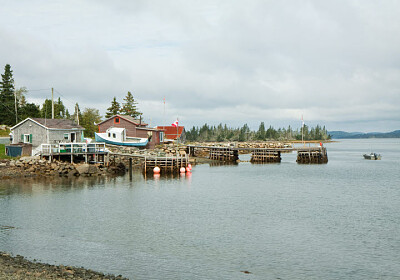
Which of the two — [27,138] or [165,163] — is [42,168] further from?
[165,163]

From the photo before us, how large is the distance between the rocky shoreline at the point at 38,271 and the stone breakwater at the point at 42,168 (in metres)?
36.0

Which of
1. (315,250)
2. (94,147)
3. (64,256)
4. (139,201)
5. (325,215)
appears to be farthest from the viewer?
(94,147)

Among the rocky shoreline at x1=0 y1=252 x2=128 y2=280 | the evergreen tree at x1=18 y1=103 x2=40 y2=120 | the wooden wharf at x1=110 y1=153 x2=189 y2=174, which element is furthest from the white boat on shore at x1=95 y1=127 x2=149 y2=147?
the rocky shoreline at x1=0 y1=252 x2=128 y2=280

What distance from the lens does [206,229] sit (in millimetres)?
27891

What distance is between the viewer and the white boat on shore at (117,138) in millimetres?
76875

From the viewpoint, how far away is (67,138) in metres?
61.5

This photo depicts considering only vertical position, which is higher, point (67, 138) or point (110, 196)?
point (67, 138)

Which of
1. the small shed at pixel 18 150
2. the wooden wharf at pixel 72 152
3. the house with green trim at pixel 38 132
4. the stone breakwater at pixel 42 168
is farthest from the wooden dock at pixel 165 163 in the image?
the small shed at pixel 18 150

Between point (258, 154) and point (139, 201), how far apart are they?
57519mm

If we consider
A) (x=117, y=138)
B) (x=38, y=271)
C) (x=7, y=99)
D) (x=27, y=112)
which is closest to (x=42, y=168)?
(x=117, y=138)

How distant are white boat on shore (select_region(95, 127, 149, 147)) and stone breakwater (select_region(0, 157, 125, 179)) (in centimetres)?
2033

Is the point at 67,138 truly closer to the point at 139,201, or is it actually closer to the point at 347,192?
the point at 139,201

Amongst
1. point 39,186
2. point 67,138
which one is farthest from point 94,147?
point 39,186

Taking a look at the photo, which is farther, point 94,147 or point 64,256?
point 94,147
